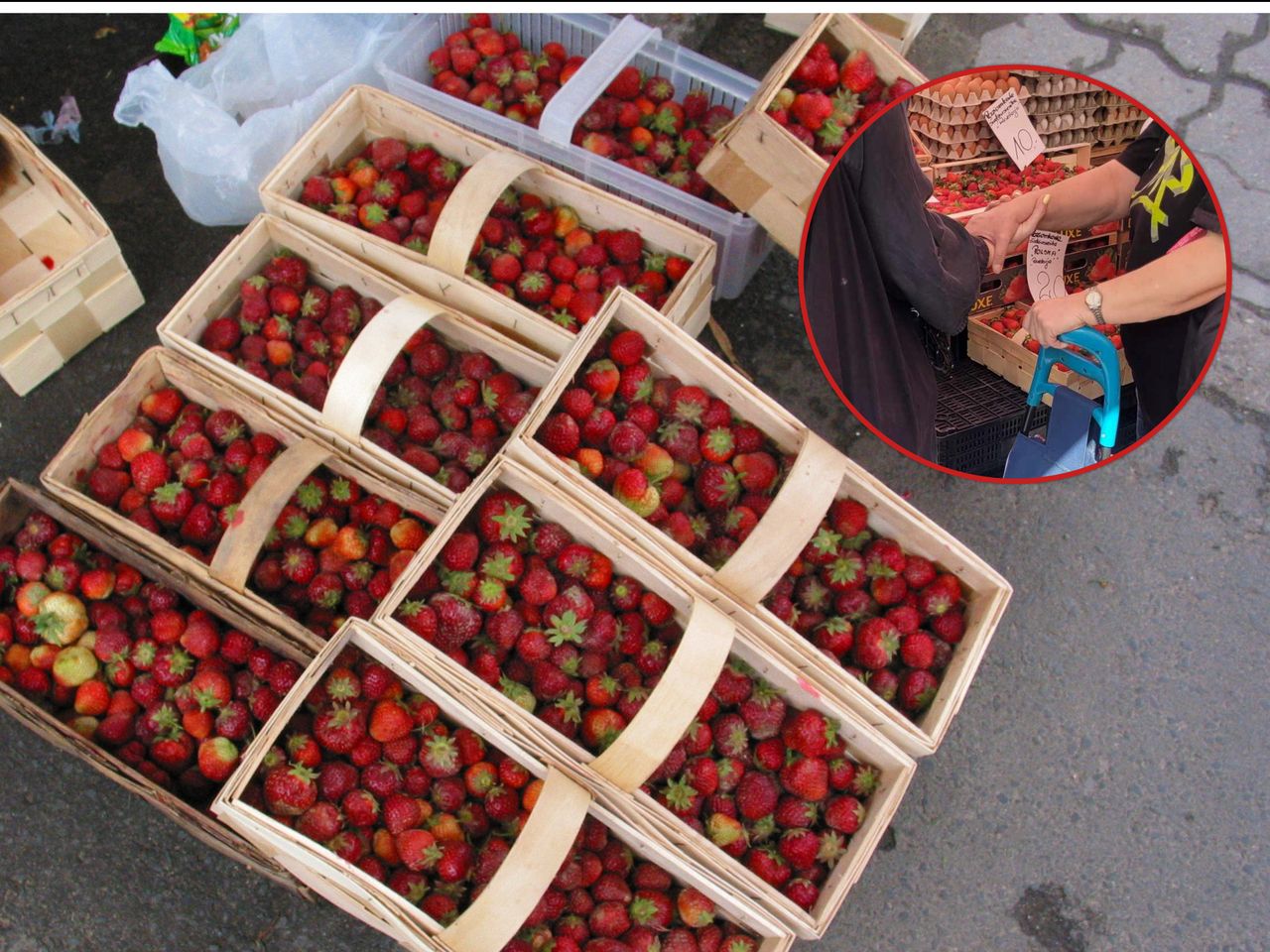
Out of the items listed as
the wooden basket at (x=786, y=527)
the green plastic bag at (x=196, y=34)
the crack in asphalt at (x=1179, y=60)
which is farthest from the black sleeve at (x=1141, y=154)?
the green plastic bag at (x=196, y=34)

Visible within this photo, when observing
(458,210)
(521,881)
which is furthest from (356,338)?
(521,881)

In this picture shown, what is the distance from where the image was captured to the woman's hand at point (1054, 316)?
1.54 meters

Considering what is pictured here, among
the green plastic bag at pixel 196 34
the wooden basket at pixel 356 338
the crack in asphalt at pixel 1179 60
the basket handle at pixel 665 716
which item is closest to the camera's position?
the basket handle at pixel 665 716

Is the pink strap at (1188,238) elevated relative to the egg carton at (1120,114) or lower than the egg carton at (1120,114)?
lower

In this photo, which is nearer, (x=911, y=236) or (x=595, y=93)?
(x=911, y=236)

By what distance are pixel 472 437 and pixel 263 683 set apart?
0.69 meters

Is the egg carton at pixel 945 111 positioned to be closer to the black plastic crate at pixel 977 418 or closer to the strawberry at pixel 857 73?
the black plastic crate at pixel 977 418

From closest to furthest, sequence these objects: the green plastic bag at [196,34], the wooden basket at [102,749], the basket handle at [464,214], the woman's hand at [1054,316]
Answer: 1. the woman's hand at [1054,316]
2. the wooden basket at [102,749]
3. the basket handle at [464,214]
4. the green plastic bag at [196,34]

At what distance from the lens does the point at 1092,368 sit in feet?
5.45

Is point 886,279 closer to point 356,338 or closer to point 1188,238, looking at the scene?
point 1188,238

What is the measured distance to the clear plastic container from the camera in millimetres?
2553

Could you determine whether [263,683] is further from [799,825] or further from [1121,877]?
[1121,877]

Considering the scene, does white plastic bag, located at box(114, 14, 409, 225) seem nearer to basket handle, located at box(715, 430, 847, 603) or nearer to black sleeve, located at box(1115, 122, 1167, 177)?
basket handle, located at box(715, 430, 847, 603)

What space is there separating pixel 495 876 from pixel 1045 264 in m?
1.32
